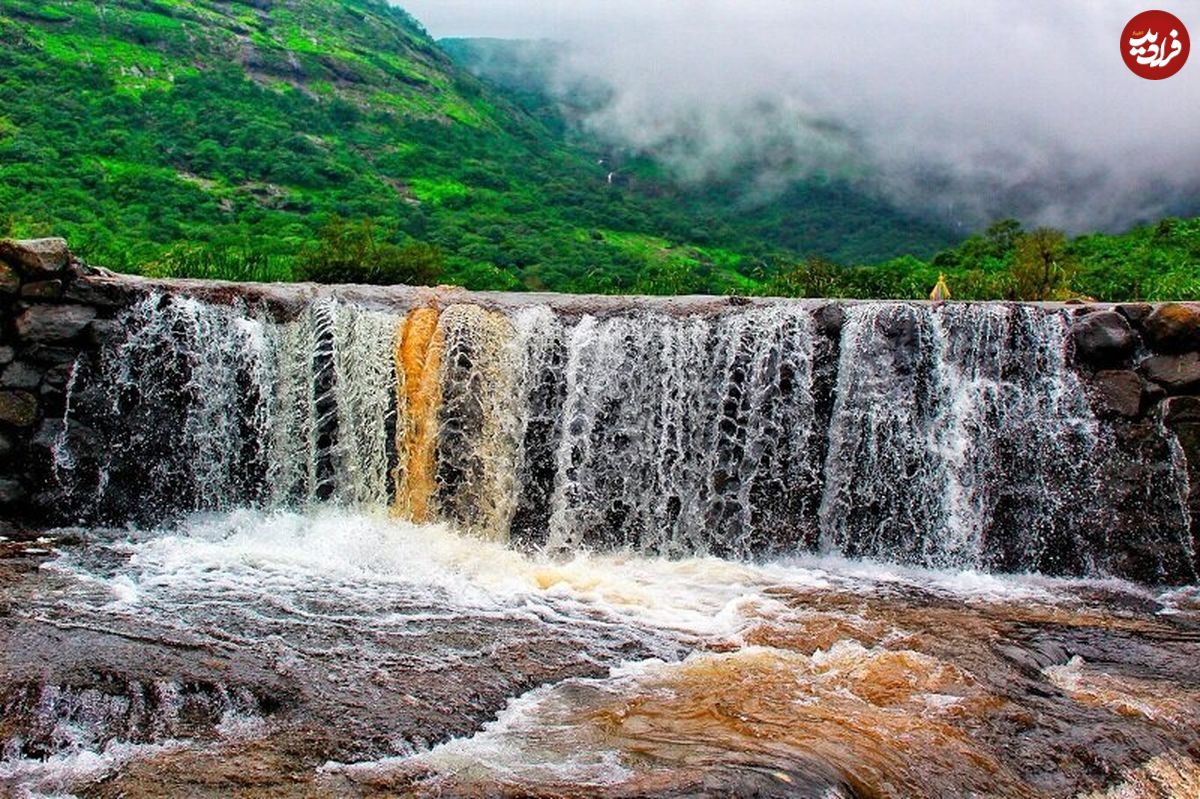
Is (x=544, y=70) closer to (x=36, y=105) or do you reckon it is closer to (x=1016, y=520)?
(x=36, y=105)

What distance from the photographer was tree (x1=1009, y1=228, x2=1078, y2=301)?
20406 mm

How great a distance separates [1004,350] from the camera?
10555 millimetres

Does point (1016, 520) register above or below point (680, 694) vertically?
above

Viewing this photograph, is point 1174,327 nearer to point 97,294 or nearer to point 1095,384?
point 1095,384

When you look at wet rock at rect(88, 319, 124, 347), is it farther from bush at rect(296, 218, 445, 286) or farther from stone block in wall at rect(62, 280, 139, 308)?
bush at rect(296, 218, 445, 286)

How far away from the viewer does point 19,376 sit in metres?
10.2

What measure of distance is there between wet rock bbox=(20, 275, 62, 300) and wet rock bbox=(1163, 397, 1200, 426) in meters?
10.9

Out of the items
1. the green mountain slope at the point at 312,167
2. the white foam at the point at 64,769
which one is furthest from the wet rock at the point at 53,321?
the green mountain slope at the point at 312,167

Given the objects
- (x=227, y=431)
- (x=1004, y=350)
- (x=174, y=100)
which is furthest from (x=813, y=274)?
Answer: (x=174, y=100)

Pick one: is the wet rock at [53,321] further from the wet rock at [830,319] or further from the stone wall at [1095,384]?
the wet rock at [830,319]

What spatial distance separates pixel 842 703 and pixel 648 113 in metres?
76.9

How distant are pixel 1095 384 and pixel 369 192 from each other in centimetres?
3246

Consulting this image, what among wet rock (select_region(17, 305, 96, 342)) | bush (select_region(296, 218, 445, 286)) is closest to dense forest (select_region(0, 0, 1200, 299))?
bush (select_region(296, 218, 445, 286))

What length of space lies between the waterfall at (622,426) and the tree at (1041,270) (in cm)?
1024
